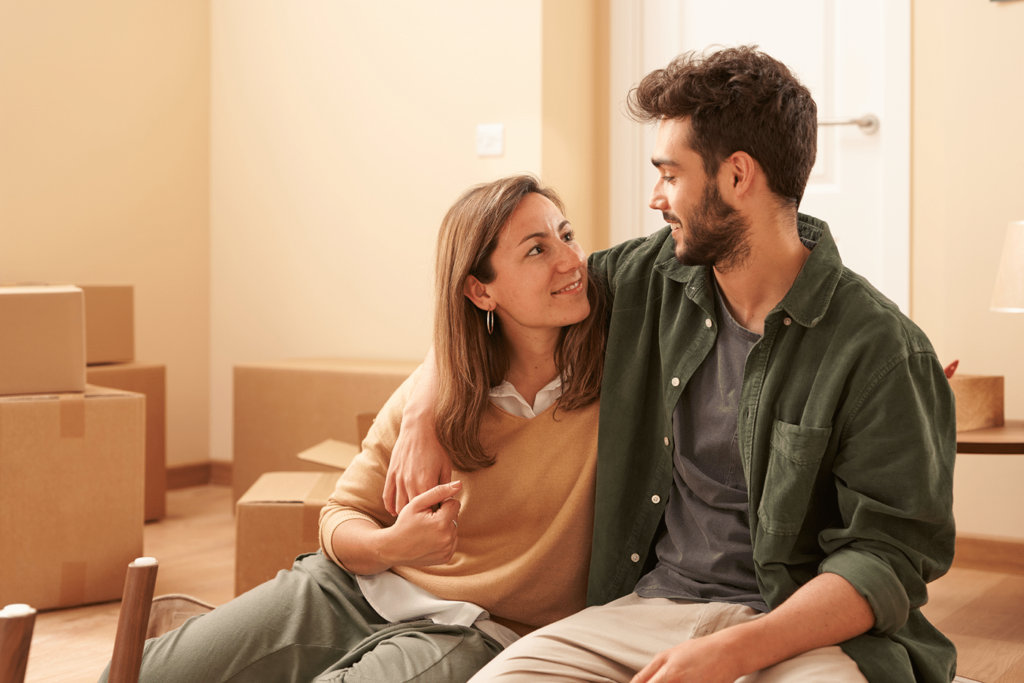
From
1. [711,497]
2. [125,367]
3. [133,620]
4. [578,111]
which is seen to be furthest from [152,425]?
[711,497]

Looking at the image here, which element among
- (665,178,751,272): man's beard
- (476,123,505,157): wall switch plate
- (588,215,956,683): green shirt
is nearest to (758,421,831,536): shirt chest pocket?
(588,215,956,683): green shirt

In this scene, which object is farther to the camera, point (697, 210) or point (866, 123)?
point (866, 123)

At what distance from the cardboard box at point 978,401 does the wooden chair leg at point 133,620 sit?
1.63 m

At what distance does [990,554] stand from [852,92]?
1.27 metres

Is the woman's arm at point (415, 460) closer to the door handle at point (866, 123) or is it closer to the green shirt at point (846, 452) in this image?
the green shirt at point (846, 452)

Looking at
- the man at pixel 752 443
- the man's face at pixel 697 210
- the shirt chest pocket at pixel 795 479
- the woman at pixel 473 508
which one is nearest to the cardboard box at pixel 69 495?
the woman at pixel 473 508

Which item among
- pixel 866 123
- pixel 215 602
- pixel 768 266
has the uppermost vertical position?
pixel 866 123

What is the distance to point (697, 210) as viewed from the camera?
1254 mm

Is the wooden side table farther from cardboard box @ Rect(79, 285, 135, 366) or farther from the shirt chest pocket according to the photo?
cardboard box @ Rect(79, 285, 135, 366)

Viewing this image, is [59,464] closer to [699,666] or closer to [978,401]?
[699,666]

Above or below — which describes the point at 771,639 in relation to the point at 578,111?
below

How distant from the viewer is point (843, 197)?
8.84 ft

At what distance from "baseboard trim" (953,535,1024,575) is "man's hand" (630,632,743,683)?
1.68 metres

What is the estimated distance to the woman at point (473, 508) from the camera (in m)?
1.31
